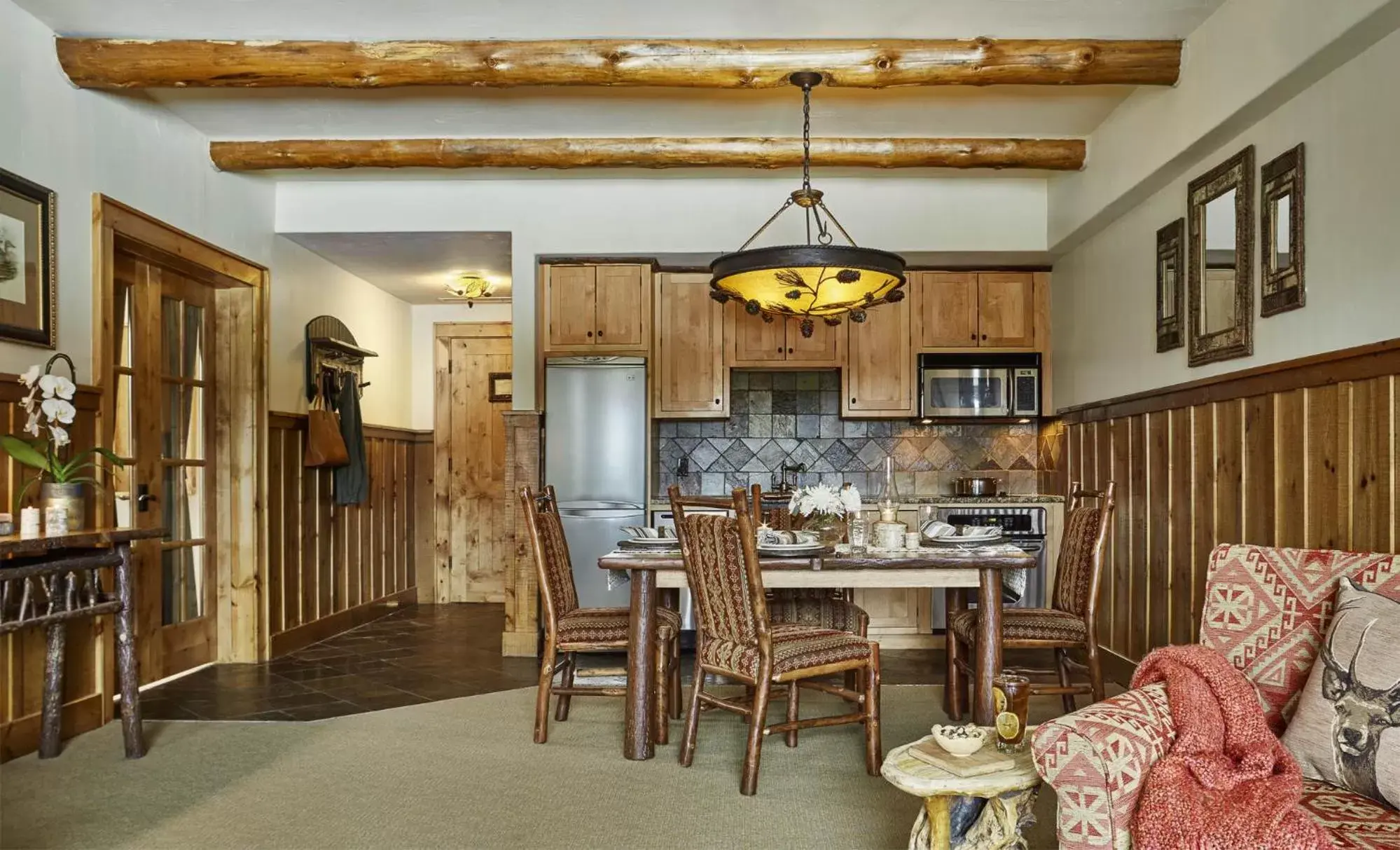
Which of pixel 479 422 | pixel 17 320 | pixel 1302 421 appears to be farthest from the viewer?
pixel 479 422

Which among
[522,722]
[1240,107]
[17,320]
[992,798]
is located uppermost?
[1240,107]

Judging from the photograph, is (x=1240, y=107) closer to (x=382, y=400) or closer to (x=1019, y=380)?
(x=1019, y=380)

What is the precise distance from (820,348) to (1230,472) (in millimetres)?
2654

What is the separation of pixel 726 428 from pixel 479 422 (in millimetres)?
2403

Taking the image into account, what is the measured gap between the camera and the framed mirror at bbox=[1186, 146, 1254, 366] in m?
3.72

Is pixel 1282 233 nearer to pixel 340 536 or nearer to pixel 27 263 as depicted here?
pixel 27 263

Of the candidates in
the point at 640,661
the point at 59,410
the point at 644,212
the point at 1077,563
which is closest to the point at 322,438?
the point at 644,212

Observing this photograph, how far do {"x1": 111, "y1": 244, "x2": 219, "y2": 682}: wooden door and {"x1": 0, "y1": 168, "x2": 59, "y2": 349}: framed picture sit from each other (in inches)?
20.0

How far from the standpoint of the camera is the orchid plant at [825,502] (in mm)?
3551

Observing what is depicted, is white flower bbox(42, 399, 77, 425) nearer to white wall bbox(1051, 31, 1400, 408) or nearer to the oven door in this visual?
white wall bbox(1051, 31, 1400, 408)

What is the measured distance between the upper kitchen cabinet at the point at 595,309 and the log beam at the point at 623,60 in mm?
1934

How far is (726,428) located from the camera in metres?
6.43

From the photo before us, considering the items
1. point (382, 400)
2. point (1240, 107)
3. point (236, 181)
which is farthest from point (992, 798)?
point (382, 400)

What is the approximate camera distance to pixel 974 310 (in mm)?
6066
